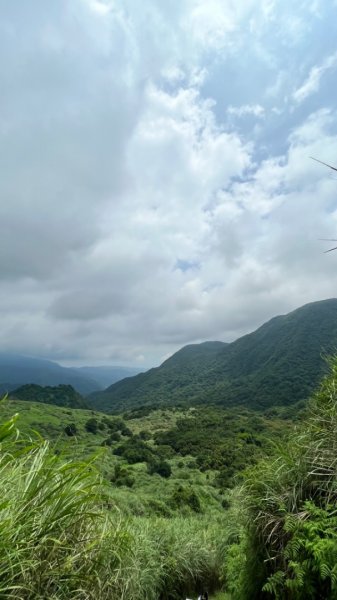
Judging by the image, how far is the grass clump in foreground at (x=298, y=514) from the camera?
3.24 meters

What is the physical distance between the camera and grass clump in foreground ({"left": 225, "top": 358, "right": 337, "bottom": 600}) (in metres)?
3.24

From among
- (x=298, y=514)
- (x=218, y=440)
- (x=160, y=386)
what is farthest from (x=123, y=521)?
(x=160, y=386)

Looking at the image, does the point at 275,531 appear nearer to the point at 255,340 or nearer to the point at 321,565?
the point at 321,565

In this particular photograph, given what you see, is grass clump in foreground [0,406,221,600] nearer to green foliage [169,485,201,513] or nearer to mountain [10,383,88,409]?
green foliage [169,485,201,513]

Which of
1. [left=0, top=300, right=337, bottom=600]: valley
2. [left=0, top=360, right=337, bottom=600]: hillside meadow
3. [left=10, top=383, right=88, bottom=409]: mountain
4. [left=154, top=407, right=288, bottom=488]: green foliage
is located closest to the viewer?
[left=0, top=360, right=337, bottom=600]: hillside meadow

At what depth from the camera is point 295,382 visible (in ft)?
331

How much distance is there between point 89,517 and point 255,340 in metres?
187

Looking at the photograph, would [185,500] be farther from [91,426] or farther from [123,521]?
[123,521]

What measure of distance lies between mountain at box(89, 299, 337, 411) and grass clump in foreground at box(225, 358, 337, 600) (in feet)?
285

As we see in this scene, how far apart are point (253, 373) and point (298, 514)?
140 m

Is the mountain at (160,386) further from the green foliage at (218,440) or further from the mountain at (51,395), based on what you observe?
the green foliage at (218,440)

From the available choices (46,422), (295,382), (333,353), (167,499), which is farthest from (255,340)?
(333,353)

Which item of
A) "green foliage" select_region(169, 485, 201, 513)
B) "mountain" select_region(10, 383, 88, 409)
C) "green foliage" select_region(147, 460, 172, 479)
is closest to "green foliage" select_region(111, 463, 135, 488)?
"green foliage" select_region(147, 460, 172, 479)

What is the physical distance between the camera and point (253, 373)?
454 ft
